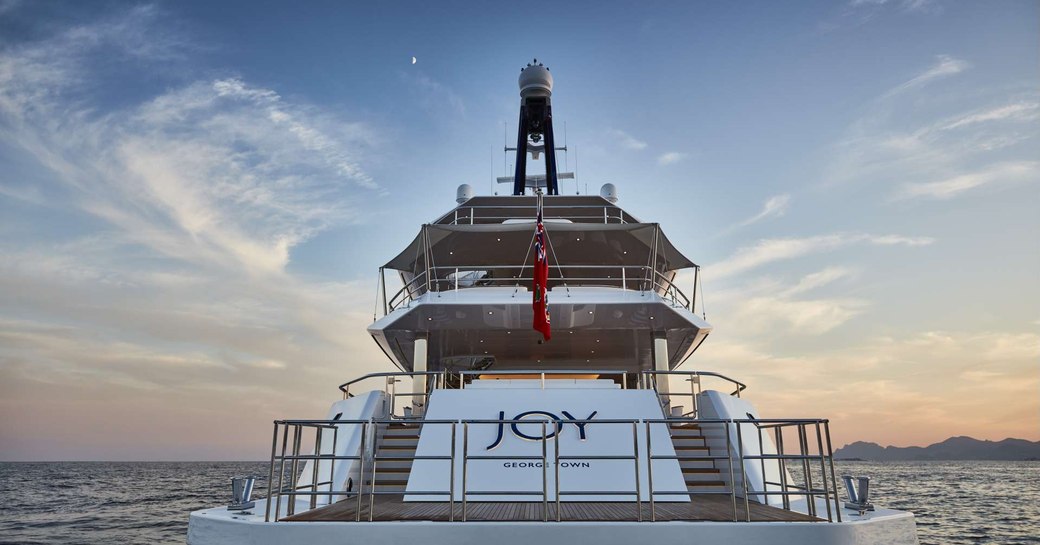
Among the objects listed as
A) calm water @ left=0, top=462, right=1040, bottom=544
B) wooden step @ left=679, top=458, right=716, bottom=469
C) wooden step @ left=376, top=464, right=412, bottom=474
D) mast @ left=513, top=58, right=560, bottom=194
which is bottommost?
calm water @ left=0, top=462, right=1040, bottom=544

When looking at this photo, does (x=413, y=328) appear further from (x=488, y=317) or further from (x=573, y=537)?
(x=573, y=537)

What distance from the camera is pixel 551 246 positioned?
17.2 metres

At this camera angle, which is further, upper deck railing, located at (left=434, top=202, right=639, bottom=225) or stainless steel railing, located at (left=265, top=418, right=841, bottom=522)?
upper deck railing, located at (left=434, top=202, right=639, bottom=225)

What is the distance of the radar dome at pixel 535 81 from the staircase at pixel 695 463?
14.3 meters

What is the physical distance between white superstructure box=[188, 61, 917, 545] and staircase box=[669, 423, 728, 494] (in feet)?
0.11

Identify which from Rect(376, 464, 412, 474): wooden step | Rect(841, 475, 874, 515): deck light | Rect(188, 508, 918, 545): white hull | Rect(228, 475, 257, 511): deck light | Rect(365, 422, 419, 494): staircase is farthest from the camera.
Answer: Rect(376, 464, 412, 474): wooden step

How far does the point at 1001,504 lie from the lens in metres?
34.7

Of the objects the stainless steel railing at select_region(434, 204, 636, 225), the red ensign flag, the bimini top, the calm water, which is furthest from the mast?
the calm water

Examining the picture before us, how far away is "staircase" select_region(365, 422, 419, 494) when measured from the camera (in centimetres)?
981

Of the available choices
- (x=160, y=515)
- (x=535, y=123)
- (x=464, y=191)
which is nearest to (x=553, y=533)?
(x=464, y=191)

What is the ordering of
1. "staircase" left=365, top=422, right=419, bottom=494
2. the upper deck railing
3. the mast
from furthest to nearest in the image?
the mast < the upper deck railing < "staircase" left=365, top=422, right=419, bottom=494

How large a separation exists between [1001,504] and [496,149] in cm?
3248

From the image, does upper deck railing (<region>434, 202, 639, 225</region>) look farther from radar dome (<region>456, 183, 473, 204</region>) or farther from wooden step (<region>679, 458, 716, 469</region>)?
wooden step (<region>679, 458, 716, 469</region>)

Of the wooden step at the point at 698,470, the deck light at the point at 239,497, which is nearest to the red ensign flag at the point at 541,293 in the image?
the wooden step at the point at 698,470
